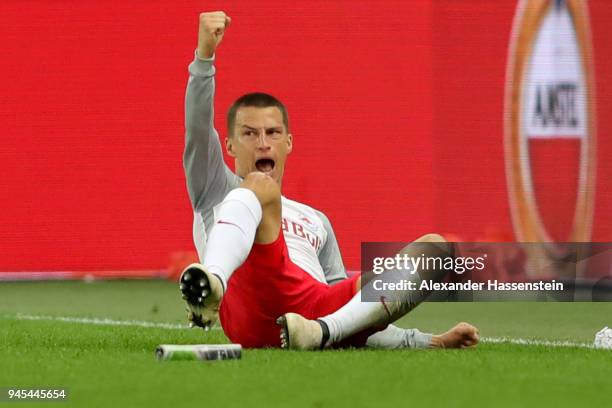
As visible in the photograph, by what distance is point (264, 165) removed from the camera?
435 cm

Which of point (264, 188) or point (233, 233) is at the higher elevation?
point (264, 188)

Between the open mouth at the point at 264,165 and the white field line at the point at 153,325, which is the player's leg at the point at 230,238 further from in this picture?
the white field line at the point at 153,325

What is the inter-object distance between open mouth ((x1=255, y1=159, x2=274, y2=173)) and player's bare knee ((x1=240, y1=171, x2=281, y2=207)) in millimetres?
421

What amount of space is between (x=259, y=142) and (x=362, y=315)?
0.70m

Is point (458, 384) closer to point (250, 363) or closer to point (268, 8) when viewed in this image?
point (250, 363)

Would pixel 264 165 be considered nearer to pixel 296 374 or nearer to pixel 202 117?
pixel 202 117

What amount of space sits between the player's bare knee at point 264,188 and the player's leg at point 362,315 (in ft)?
1.09

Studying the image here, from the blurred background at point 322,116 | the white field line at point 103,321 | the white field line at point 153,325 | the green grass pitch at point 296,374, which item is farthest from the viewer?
the blurred background at point 322,116

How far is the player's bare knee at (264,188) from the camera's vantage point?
3.84 m

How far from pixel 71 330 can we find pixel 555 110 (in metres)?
5.01

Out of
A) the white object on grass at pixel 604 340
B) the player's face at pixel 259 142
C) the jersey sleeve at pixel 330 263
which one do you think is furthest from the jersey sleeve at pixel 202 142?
the white object on grass at pixel 604 340

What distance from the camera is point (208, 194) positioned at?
4.18 m

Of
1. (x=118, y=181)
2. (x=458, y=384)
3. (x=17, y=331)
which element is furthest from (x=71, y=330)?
(x=118, y=181)

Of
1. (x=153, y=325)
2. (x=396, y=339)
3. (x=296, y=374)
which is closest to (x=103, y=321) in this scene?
(x=153, y=325)
